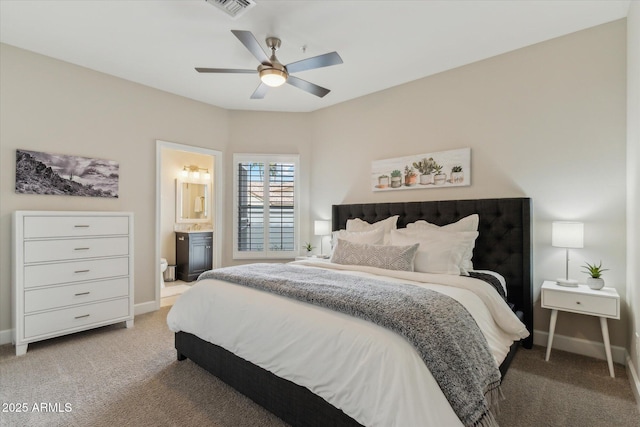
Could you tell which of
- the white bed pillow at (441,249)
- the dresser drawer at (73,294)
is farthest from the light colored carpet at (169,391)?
the white bed pillow at (441,249)

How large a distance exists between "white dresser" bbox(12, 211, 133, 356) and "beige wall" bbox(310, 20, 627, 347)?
3.37 meters

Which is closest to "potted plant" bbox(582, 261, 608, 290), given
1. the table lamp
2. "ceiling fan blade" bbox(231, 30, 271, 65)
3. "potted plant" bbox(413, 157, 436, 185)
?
"potted plant" bbox(413, 157, 436, 185)

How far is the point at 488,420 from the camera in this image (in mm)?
1367

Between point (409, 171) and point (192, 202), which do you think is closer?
point (409, 171)

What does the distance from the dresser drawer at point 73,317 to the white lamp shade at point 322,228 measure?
239cm

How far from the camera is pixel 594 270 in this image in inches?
97.3

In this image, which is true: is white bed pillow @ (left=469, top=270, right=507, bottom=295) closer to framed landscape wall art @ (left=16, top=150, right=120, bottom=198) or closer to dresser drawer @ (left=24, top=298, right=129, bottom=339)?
dresser drawer @ (left=24, top=298, right=129, bottom=339)

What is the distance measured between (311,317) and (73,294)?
2707 millimetres

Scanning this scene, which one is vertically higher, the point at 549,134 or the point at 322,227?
the point at 549,134

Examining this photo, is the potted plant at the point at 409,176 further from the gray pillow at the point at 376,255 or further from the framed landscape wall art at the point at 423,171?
the gray pillow at the point at 376,255

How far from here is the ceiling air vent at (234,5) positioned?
2.21m

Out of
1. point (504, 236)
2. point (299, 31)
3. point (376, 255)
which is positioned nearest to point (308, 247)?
point (376, 255)

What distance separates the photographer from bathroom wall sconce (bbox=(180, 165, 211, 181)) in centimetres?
599

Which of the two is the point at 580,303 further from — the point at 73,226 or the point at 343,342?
the point at 73,226
